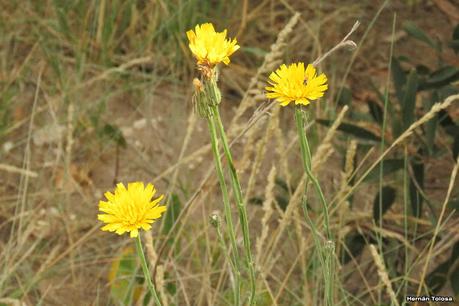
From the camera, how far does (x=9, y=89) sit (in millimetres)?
2299

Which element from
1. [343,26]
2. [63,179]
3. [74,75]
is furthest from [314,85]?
[343,26]

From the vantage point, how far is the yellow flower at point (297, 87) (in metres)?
0.95

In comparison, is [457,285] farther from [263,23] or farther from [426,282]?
[263,23]

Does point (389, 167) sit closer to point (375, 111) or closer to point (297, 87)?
point (375, 111)

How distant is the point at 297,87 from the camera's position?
96cm

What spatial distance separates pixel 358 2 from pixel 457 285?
4.21ft

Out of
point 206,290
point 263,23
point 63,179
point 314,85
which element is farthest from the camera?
point 263,23

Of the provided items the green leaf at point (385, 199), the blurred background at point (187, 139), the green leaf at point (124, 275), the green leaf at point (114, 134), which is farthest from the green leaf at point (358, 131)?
the green leaf at point (114, 134)

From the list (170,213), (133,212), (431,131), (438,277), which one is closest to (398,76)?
(431,131)

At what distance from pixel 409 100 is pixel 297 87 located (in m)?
0.80

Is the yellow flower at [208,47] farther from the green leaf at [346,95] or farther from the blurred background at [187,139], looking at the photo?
the green leaf at [346,95]

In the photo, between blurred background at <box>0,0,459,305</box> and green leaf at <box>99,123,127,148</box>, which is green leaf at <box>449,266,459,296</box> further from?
green leaf at <box>99,123,127,148</box>

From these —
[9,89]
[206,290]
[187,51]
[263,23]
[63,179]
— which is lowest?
[206,290]

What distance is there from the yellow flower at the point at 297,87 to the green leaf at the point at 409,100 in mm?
736
